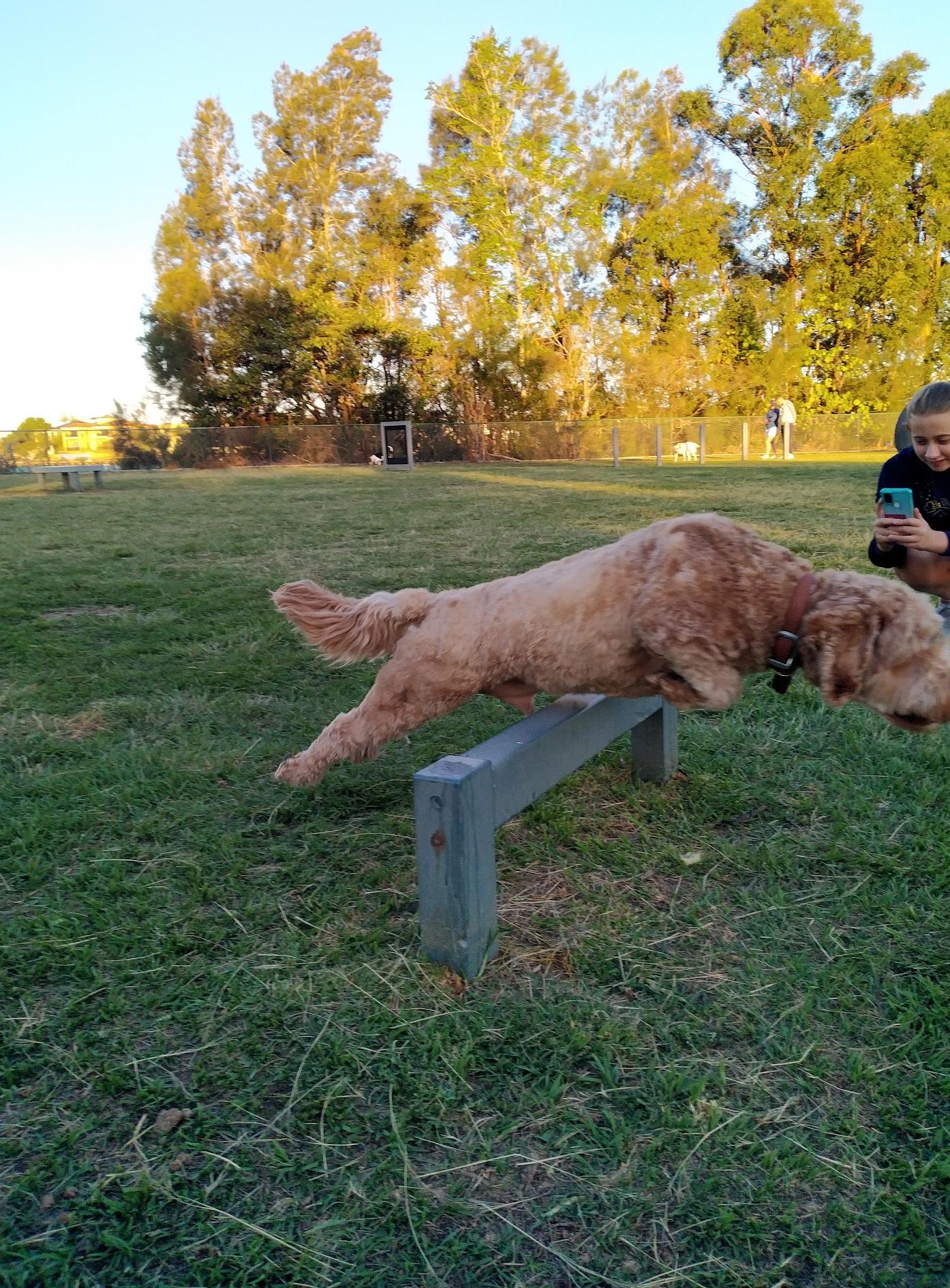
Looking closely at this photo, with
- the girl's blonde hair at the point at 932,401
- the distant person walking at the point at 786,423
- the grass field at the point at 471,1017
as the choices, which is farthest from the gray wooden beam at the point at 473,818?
the distant person walking at the point at 786,423

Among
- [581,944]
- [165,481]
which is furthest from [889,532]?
[165,481]

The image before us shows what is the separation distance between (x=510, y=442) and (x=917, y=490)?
31.8 metres

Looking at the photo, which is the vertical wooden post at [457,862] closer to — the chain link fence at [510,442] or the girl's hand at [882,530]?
the girl's hand at [882,530]

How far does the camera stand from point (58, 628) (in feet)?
20.1

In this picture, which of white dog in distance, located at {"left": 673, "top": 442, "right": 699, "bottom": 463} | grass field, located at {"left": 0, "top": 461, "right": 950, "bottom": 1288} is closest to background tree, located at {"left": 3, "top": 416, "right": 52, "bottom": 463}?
white dog in distance, located at {"left": 673, "top": 442, "right": 699, "bottom": 463}

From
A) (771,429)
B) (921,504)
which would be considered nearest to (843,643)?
(921,504)

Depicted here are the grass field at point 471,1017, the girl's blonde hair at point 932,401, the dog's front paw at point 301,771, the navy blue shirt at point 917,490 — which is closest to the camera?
the grass field at point 471,1017

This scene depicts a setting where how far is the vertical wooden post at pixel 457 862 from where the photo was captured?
2279 millimetres

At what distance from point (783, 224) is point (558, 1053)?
41936 mm

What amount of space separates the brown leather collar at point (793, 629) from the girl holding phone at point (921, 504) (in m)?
1.09

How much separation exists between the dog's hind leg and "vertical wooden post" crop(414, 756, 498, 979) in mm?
569

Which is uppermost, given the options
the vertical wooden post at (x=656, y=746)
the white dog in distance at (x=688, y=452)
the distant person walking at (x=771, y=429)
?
the distant person walking at (x=771, y=429)

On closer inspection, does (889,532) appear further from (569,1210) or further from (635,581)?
(569,1210)

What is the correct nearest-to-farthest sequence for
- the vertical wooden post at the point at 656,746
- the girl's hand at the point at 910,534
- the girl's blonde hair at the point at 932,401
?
the girl's hand at the point at 910,534, the vertical wooden post at the point at 656,746, the girl's blonde hair at the point at 932,401
